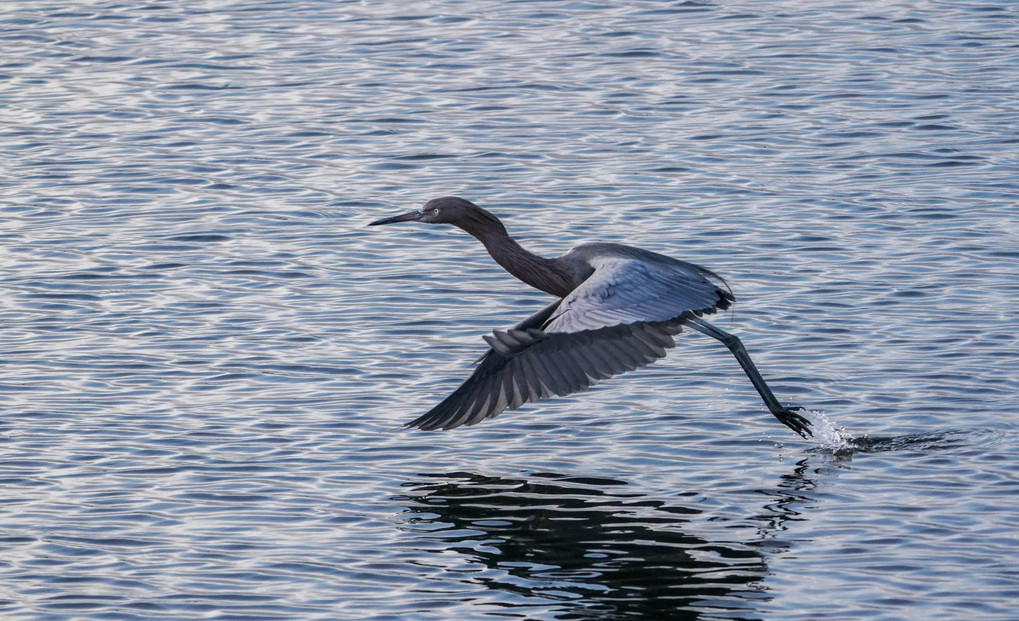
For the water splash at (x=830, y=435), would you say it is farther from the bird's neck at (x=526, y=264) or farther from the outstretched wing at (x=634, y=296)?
the bird's neck at (x=526, y=264)

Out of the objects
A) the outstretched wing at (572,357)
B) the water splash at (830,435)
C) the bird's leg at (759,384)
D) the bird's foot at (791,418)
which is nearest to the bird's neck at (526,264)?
the outstretched wing at (572,357)

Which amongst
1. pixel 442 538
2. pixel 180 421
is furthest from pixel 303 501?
pixel 180 421

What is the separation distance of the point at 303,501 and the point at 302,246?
17.0 ft

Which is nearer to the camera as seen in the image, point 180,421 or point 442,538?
point 442,538

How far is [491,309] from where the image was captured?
506 inches

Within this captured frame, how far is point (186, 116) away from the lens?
1841 centimetres

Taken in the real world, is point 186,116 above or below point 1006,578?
above

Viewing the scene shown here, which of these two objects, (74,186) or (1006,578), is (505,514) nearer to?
(1006,578)

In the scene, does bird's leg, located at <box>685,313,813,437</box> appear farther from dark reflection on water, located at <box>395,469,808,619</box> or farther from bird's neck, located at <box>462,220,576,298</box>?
bird's neck, located at <box>462,220,576,298</box>

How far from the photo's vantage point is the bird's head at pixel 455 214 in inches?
425

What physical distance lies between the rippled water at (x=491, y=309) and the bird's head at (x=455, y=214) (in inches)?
43.6

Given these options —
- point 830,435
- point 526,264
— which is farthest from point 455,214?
point 830,435

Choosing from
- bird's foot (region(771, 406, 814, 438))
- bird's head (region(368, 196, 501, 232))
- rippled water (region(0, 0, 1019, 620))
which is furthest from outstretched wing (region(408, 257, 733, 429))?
bird's head (region(368, 196, 501, 232))

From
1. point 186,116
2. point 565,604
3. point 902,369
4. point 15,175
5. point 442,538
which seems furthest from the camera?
point 186,116
